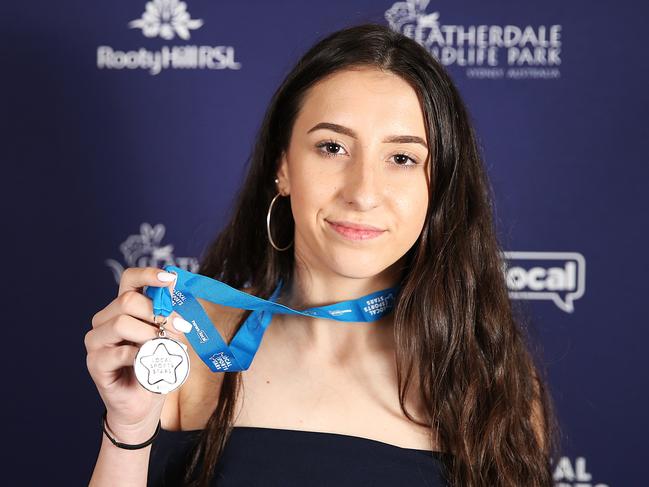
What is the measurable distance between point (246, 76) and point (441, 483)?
4.23 ft

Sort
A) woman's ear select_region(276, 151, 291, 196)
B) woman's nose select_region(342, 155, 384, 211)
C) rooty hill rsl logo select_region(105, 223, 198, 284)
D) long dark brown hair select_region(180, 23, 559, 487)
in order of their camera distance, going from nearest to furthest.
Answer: woman's nose select_region(342, 155, 384, 211)
long dark brown hair select_region(180, 23, 559, 487)
woman's ear select_region(276, 151, 291, 196)
rooty hill rsl logo select_region(105, 223, 198, 284)

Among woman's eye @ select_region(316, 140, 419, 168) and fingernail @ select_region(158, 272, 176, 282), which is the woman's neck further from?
fingernail @ select_region(158, 272, 176, 282)

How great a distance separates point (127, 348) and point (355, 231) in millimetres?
470

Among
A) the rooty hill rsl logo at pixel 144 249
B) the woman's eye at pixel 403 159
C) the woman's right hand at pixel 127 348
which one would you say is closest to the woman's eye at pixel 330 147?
the woman's eye at pixel 403 159

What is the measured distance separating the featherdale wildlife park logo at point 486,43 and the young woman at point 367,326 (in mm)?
638

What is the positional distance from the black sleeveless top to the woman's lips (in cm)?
39

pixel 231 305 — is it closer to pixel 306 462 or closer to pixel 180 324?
pixel 180 324

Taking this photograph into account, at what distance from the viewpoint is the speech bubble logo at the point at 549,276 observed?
7.63 ft

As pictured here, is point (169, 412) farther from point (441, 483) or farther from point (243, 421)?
point (441, 483)

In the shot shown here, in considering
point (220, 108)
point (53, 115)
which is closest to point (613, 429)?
point (220, 108)

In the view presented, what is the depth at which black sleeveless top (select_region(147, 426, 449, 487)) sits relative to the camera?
1522 mm

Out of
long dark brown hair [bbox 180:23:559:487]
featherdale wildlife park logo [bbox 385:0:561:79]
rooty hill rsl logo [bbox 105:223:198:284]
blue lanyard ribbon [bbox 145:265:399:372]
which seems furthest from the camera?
rooty hill rsl logo [bbox 105:223:198:284]

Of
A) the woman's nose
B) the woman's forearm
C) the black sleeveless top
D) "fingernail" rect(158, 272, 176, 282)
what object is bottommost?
the black sleeveless top

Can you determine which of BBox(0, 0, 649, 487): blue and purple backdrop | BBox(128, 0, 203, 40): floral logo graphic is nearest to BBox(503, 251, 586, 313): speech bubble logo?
BBox(0, 0, 649, 487): blue and purple backdrop
